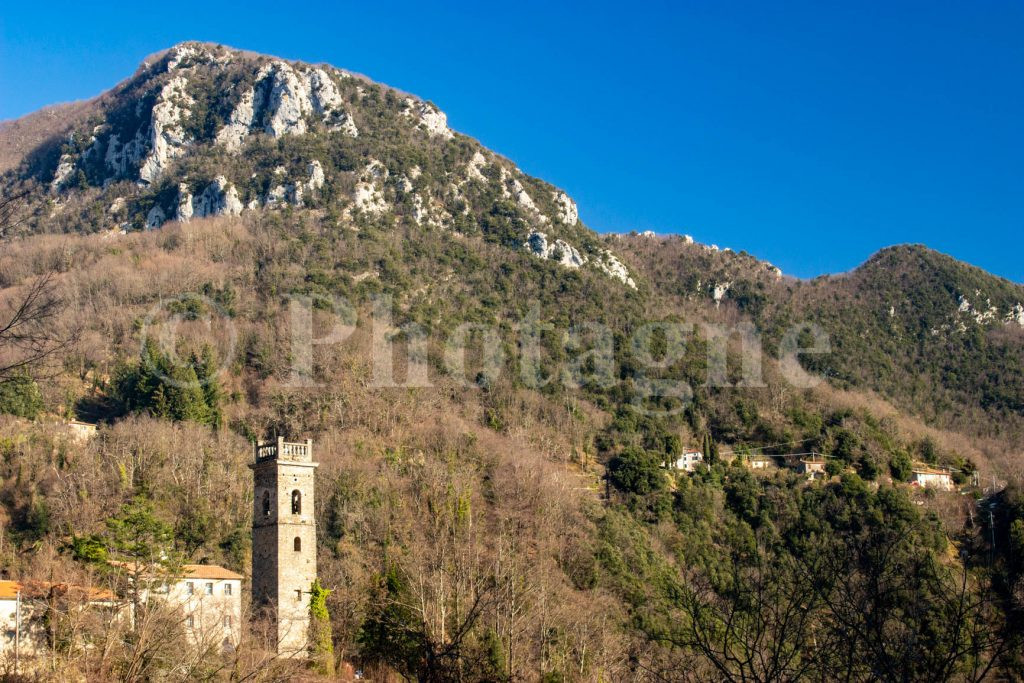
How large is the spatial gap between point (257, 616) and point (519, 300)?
53.8m

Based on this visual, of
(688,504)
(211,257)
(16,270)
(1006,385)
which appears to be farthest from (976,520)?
(16,270)

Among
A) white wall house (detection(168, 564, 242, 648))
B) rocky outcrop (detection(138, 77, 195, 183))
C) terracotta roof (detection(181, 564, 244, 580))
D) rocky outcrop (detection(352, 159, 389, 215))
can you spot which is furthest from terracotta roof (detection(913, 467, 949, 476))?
rocky outcrop (detection(138, 77, 195, 183))

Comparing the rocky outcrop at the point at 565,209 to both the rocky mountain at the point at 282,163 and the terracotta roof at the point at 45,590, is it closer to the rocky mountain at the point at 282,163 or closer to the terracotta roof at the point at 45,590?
the rocky mountain at the point at 282,163

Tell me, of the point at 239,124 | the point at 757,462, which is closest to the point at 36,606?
the point at 757,462

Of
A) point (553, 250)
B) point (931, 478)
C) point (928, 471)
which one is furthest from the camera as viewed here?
point (553, 250)

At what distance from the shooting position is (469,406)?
2532 inches

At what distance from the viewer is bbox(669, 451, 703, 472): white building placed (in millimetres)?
66188

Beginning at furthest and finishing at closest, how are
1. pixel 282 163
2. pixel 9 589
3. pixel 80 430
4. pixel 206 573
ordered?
pixel 282 163 → pixel 80 430 → pixel 206 573 → pixel 9 589

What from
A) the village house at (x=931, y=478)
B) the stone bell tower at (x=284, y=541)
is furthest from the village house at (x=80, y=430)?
the village house at (x=931, y=478)

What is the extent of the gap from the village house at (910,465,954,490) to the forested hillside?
642 mm

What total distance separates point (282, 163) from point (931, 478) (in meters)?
59.9

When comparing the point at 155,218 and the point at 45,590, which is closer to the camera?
the point at 45,590

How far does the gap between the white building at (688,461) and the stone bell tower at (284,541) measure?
3592 centimetres

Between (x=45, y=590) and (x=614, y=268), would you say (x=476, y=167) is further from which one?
(x=45, y=590)
